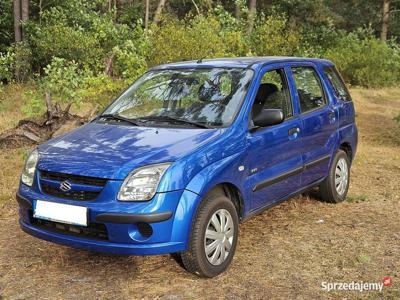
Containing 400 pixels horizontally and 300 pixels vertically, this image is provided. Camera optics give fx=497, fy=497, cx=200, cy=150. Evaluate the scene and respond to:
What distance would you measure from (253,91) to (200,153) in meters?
1.06

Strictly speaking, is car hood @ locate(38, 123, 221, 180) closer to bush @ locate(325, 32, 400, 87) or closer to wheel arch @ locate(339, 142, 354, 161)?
wheel arch @ locate(339, 142, 354, 161)

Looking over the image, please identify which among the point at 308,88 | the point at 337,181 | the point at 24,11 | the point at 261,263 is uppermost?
the point at 24,11

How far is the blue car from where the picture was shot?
138 inches

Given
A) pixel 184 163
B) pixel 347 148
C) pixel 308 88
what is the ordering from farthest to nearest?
pixel 347 148
pixel 308 88
pixel 184 163

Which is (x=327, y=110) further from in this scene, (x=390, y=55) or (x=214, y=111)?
(x=390, y=55)

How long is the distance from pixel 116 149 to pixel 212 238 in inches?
39.9

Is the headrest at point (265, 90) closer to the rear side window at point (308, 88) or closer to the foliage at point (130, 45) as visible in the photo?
the rear side window at point (308, 88)

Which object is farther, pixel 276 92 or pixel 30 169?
pixel 276 92

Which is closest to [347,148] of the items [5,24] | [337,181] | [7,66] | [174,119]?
[337,181]

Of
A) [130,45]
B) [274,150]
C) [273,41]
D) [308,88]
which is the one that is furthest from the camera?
[273,41]

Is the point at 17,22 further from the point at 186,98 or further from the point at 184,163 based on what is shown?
the point at 184,163

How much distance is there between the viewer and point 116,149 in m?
3.80

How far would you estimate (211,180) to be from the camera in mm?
3764

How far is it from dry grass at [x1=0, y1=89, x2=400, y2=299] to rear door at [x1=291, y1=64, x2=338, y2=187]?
22.0 inches
